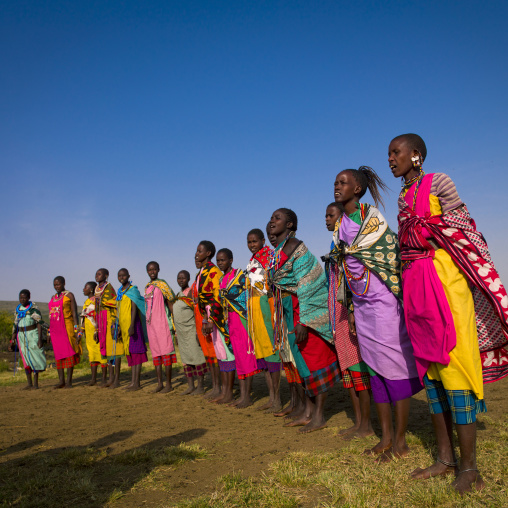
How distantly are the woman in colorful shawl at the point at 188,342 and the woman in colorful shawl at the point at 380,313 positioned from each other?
16.3 feet

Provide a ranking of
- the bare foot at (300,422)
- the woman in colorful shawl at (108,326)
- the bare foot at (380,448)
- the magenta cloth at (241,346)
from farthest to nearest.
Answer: the woman in colorful shawl at (108,326) < the magenta cloth at (241,346) < the bare foot at (300,422) < the bare foot at (380,448)

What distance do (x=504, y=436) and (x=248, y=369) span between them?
12.4 feet

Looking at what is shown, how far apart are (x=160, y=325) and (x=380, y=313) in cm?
632

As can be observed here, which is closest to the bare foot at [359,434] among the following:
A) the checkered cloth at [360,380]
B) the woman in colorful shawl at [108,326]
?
the checkered cloth at [360,380]

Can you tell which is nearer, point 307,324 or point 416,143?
point 416,143

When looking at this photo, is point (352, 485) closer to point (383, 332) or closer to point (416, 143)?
point (383, 332)

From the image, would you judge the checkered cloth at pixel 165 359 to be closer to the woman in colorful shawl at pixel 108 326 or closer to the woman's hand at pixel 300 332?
the woman in colorful shawl at pixel 108 326

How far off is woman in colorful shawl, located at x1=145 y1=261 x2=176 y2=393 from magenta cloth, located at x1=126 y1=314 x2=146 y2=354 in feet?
0.90

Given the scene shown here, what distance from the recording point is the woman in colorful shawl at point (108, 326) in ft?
32.4

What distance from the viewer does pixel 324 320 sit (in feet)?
16.9

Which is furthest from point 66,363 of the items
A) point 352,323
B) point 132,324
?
point 352,323

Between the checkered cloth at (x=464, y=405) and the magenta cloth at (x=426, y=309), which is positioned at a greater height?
the magenta cloth at (x=426, y=309)

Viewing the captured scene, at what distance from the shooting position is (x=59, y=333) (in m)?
10.4

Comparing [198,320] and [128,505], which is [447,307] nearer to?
[128,505]
